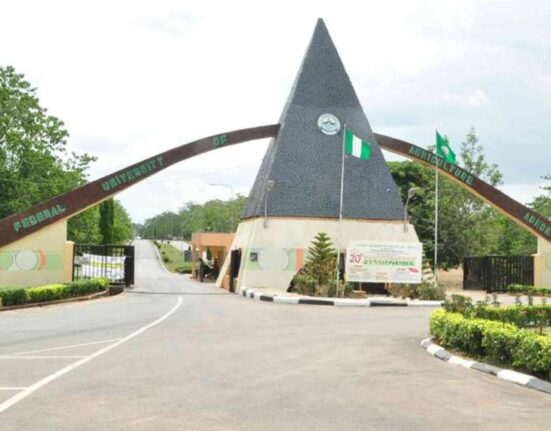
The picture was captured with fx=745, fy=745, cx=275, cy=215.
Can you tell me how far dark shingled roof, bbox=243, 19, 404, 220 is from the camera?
33406 mm

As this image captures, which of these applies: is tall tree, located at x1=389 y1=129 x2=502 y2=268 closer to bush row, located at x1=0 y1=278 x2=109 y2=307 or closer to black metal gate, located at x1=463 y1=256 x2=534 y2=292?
black metal gate, located at x1=463 y1=256 x2=534 y2=292

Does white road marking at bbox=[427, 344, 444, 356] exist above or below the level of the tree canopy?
below

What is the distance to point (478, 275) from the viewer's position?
120 ft

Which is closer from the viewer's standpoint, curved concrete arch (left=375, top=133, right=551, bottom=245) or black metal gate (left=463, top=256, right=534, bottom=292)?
black metal gate (left=463, top=256, right=534, bottom=292)

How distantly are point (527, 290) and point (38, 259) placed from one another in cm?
2090

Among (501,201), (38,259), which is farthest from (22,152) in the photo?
(501,201)

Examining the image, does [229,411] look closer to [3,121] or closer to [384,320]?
[384,320]

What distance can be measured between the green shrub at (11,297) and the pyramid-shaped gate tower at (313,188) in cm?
1093

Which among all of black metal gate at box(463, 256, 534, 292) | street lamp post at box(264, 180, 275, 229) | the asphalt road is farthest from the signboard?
the asphalt road

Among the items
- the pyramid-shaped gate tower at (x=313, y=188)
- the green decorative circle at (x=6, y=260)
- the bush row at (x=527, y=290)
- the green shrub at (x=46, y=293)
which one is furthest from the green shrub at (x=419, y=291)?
the green decorative circle at (x=6, y=260)

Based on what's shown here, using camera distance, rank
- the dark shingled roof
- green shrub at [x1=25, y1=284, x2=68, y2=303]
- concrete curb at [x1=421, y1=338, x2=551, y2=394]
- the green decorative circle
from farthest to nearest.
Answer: the dark shingled roof → the green decorative circle → green shrub at [x1=25, y1=284, x2=68, y2=303] → concrete curb at [x1=421, y1=338, x2=551, y2=394]

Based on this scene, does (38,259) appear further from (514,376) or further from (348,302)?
(514,376)

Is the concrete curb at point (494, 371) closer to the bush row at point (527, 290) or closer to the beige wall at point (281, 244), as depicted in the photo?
the beige wall at point (281, 244)

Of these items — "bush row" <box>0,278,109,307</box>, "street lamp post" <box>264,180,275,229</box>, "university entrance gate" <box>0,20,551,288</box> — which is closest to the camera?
"bush row" <box>0,278,109,307</box>
